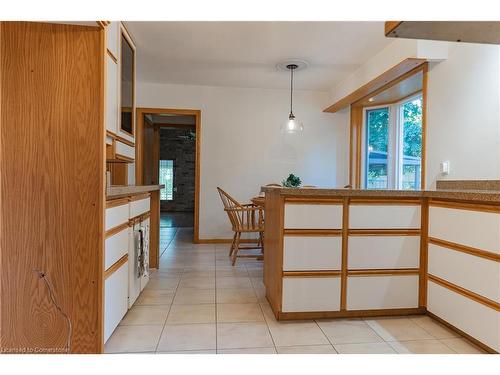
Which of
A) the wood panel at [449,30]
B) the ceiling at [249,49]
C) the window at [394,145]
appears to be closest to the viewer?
the wood panel at [449,30]

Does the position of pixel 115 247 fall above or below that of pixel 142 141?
below

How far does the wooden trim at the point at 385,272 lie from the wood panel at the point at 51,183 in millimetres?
1527

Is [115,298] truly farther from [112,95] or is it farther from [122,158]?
[112,95]

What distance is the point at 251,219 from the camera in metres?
3.54

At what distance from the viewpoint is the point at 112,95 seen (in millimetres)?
2209

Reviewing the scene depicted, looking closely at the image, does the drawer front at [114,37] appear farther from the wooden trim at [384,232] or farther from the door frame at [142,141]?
the wooden trim at [384,232]

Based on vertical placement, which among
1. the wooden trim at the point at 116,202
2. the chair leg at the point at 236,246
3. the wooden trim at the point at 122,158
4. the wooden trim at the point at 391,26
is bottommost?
the chair leg at the point at 236,246

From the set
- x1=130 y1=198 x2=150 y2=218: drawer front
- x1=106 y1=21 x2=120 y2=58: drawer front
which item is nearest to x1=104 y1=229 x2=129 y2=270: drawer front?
x1=130 y1=198 x2=150 y2=218: drawer front

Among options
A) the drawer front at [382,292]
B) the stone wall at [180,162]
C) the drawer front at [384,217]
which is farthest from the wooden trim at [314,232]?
the stone wall at [180,162]

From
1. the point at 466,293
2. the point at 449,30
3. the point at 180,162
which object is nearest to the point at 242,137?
the point at 466,293

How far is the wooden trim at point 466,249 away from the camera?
60.8 inches

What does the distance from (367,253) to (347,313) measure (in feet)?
1.41

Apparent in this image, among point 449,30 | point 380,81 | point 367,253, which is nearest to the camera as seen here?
point 449,30
